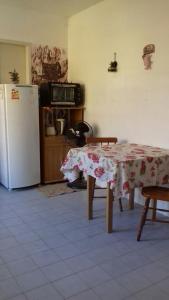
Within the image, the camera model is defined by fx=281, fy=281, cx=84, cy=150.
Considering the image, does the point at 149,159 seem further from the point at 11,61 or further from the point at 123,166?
the point at 11,61

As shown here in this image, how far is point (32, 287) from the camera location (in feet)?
6.28

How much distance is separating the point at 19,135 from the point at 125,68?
5.41ft

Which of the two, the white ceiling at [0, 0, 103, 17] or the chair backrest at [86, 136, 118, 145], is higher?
the white ceiling at [0, 0, 103, 17]

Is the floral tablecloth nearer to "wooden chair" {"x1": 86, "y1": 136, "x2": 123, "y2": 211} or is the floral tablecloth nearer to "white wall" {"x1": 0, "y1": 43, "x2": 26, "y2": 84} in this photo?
"wooden chair" {"x1": 86, "y1": 136, "x2": 123, "y2": 211}

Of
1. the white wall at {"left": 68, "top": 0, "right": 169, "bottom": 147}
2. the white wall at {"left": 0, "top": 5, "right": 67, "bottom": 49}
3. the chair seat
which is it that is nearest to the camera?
the chair seat

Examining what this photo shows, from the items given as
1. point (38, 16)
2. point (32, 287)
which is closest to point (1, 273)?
point (32, 287)

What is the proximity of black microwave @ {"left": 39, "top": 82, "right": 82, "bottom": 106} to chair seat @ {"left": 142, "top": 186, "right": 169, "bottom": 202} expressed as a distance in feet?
6.92

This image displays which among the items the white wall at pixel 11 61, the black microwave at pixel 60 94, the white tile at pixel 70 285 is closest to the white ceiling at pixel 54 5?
the white wall at pixel 11 61

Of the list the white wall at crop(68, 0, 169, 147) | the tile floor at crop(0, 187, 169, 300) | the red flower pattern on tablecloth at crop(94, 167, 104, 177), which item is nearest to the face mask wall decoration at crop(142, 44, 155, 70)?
the white wall at crop(68, 0, 169, 147)

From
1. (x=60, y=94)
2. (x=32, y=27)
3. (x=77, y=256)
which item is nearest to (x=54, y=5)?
(x=32, y=27)

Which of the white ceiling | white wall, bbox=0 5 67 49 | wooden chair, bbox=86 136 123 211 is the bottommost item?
wooden chair, bbox=86 136 123 211

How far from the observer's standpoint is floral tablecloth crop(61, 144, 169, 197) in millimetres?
2434

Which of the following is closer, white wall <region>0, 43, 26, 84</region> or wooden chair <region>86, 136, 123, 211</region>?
wooden chair <region>86, 136, 123, 211</region>

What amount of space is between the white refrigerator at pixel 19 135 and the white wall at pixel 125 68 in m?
0.92
